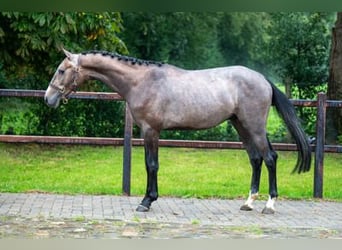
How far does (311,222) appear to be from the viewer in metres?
5.38

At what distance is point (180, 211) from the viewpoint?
Result: 5.89 m

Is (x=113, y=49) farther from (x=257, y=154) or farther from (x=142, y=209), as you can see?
(x=142, y=209)

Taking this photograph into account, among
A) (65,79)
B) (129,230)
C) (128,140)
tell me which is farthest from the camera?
(128,140)

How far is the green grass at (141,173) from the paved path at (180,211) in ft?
1.57

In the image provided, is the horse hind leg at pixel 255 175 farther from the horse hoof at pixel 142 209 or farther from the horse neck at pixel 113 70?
the horse neck at pixel 113 70

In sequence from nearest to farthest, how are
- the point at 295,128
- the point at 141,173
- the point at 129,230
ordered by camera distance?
the point at 129,230, the point at 295,128, the point at 141,173

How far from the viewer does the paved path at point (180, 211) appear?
524 centimetres

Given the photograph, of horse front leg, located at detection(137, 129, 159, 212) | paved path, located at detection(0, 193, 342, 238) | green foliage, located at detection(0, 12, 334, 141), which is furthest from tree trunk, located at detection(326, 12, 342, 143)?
horse front leg, located at detection(137, 129, 159, 212)

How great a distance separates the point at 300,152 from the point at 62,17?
17.2 ft

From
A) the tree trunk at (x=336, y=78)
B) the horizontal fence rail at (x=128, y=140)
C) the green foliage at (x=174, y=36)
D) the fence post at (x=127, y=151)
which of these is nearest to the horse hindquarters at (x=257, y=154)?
the horizontal fence rail at (x=128, y=140)

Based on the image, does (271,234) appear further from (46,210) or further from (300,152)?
(46,210)

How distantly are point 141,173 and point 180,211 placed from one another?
3455 millimetres

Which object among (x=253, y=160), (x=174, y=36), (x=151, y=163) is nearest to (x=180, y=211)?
(x=151, y=163)

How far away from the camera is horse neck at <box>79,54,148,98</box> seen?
5.99 meters
